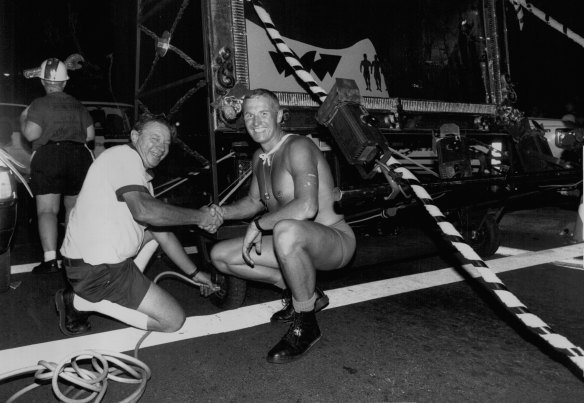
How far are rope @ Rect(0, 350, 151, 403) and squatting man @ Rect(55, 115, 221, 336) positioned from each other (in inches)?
18.4

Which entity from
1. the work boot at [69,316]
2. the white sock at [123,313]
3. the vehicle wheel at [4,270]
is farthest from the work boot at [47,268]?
the white sock at [123,313]

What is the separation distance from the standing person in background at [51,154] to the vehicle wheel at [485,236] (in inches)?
166

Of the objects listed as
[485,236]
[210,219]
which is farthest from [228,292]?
[485,236]

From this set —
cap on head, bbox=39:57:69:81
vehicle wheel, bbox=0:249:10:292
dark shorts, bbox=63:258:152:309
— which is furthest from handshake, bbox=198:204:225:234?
cap on head, bbox=39:57:69:81

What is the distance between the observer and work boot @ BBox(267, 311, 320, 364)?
249 cm

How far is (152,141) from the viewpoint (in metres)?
2.82

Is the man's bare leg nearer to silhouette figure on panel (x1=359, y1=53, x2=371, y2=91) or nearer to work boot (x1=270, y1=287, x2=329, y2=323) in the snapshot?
work boot (x1=270, y1=287, x2=329, y2=323)

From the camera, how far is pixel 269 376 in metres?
2.34

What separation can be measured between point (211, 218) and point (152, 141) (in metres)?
0.65

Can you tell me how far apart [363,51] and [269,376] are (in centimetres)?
424

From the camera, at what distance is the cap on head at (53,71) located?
14.5ft

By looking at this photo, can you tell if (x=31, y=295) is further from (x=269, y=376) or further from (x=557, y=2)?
(x=557, y=2)

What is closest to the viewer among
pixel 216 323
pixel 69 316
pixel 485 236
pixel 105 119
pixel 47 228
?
pixel 69 316

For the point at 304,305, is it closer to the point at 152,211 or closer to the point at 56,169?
the point at 152,211
